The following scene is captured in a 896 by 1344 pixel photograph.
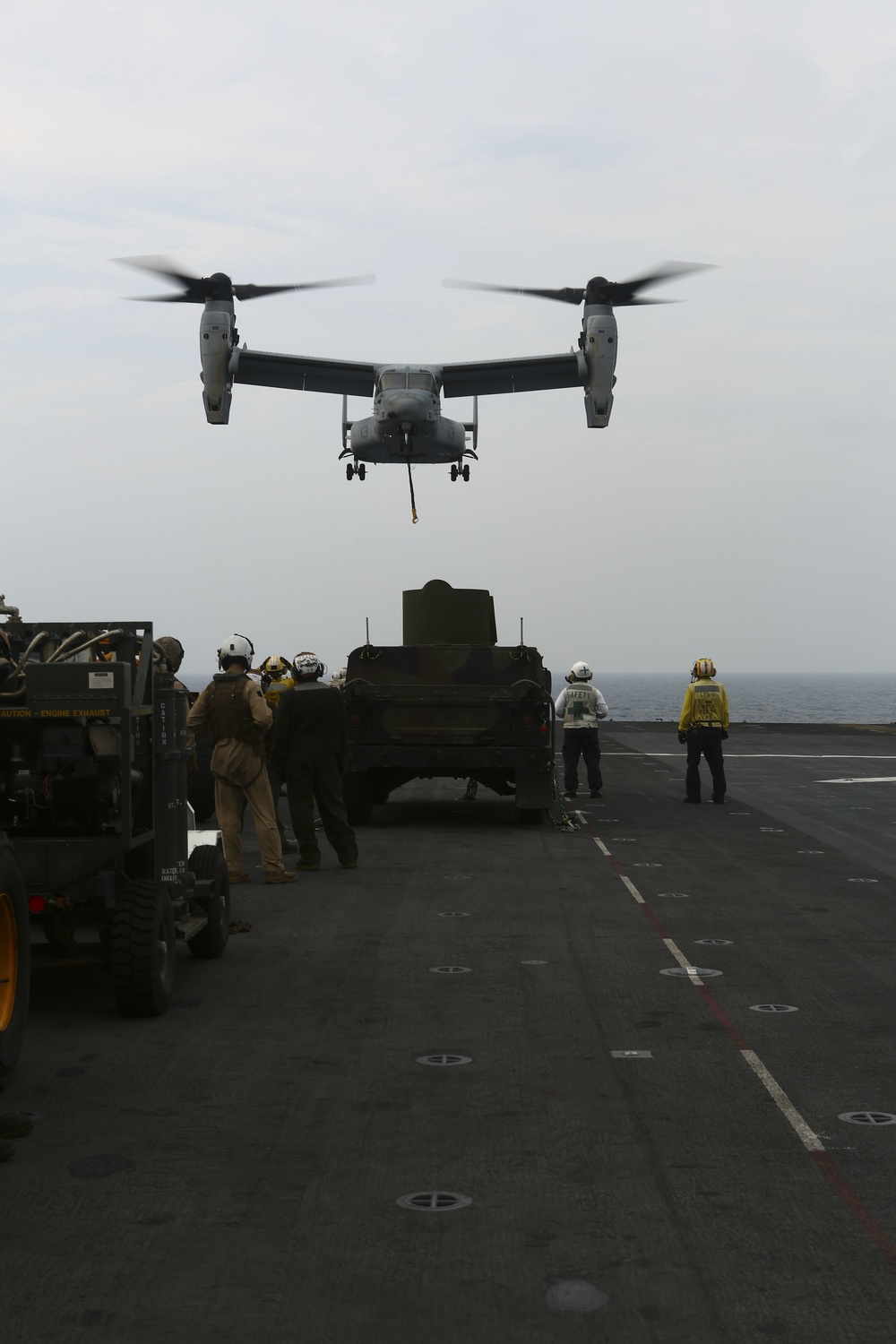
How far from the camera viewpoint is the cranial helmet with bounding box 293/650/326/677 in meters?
13.1

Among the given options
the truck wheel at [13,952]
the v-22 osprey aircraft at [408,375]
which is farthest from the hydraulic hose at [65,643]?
the v-22 osprey aircraft at [408,375]

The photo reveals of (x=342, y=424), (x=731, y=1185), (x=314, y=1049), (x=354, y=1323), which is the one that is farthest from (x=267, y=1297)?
(x=342, y=424)

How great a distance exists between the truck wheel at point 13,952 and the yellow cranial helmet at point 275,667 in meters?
10.1

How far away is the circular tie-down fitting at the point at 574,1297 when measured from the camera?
4043 mm

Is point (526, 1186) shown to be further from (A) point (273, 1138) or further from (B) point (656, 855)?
(B) point (656, 855)

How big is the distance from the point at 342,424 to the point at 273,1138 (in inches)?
1514

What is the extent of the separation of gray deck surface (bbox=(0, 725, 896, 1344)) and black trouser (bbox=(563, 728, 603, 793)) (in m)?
8.62

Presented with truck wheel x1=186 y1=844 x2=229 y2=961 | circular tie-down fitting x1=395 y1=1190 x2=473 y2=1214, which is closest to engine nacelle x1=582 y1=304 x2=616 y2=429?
truck wheel x1=186 y1=844 x2=229 y2=961

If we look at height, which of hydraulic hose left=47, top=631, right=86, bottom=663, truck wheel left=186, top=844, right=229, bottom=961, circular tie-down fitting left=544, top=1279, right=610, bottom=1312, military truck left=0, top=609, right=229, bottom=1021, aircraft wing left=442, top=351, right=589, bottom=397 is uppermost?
aircraft wing left=442, top=351, right=589, bottom=397

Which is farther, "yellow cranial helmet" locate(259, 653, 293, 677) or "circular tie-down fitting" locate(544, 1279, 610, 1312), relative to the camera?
"yellow cranial helmet" locate(259, 653, 293, 677)

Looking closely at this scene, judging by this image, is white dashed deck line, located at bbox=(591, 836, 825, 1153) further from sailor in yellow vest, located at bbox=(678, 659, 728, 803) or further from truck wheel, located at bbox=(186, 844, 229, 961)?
sailor in yellow vest, located at bbox=(678, 659, 728, 803)

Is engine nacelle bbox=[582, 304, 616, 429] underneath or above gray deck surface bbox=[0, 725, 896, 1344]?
above

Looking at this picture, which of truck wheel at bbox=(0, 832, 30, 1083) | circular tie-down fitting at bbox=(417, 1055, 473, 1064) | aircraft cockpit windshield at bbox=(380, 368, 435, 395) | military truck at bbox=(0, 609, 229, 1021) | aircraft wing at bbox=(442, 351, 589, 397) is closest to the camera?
truck wheel at bbox=(0, 832, 30, 1083)

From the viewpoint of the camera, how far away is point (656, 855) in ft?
45.2
